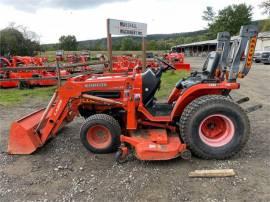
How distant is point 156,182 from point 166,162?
552 mm

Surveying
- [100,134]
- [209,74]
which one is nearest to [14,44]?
[100,134]

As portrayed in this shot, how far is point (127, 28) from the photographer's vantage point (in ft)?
26.0

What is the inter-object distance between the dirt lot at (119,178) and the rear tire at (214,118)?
16 cm

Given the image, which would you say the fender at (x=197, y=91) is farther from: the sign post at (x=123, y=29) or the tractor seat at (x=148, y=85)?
the sign post at (x=123, y=29)

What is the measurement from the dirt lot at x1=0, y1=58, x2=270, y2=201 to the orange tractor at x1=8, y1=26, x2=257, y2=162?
180mm

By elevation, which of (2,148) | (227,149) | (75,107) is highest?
(75,107)

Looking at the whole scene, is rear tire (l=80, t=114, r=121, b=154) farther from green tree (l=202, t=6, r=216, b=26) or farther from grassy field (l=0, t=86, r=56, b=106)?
green tree (l=202, t=6, r=216, b=26)

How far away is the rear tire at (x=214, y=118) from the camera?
3928 millimetres

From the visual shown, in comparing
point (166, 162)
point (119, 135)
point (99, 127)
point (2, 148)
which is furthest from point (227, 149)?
point (2, 148)

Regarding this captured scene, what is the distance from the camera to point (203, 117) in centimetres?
393

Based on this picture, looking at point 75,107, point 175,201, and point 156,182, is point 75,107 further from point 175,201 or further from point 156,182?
point 175,201

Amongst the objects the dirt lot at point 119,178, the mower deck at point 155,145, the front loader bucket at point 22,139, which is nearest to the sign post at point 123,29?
the dirt lot at point 119,178

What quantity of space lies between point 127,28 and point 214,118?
4564 mm

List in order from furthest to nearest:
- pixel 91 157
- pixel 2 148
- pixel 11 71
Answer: pixel 11 71 < pixel 2 148 < pixel 91 157
